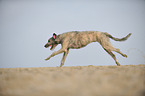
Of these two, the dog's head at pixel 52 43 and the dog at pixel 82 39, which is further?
the dog's head at pixel 52 43

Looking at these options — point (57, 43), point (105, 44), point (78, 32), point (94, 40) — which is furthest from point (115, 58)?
point (57, 43)

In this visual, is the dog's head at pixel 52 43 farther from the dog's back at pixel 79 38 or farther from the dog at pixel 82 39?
the dog's back at pixel 79 38

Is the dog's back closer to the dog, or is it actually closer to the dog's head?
the dog

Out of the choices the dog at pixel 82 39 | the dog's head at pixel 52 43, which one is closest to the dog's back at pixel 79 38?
the dog at pixel 82 39

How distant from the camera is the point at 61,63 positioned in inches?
217

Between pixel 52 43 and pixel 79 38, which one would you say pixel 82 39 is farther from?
pixel 52 43

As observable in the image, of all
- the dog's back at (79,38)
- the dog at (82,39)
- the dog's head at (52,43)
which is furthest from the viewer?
the dog's head at (52,43)

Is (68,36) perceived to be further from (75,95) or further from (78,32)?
(75,95)

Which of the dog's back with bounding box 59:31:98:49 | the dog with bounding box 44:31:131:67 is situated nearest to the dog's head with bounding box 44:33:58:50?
the dog with bounding box 44:31:131:67

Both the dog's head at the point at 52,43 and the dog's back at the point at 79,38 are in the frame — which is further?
the dog's head at the point at 52,43

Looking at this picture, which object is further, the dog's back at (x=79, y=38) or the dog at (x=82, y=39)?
the dog's back at (x=79, y=38)

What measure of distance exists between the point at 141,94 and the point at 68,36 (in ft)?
15.2

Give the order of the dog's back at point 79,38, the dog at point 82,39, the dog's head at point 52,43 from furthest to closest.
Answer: the dog's head at point 52,43 → the dog's back at point 79,38 → the dog at point 82,39

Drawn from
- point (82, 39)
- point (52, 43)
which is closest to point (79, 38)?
point (82, 39)
